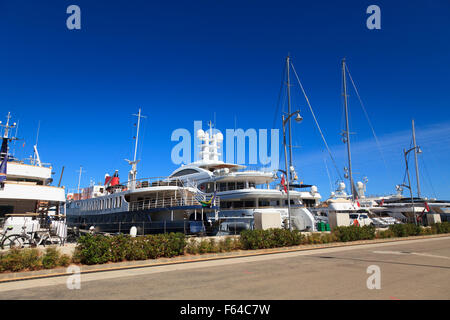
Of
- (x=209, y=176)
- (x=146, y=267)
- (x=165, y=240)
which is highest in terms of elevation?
(x=209, y=176)

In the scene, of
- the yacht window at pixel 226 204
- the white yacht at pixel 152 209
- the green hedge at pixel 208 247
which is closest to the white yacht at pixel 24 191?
the white yacht at pixel 152 209

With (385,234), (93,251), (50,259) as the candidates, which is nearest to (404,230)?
(385,234)

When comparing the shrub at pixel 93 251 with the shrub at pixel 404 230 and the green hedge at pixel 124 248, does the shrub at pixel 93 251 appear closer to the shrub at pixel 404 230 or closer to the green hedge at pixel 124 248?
the green hedge at pixel 124 248

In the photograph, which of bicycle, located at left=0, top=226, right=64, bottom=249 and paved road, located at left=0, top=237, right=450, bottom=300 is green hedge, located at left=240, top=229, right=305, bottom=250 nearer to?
paved road, located at left=0, top=237, right=450, bottom=300

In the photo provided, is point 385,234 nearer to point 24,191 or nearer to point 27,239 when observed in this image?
point 27,239

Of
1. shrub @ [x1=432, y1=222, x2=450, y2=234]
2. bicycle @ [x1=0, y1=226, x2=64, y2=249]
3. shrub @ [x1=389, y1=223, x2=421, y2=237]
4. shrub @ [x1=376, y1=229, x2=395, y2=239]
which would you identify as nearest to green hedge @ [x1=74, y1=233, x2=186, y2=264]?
bicycle @ [x1=0, y1=226, x2=64, y2=249]

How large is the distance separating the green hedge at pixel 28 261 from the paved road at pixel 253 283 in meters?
1.03

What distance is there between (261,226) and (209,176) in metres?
Result: 16.6

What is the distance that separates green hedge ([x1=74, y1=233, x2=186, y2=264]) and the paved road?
1.25 meters

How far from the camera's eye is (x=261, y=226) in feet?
58.1

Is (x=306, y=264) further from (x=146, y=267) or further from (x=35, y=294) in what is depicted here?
(x=35, y=294)

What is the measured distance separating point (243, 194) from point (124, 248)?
63.4ft

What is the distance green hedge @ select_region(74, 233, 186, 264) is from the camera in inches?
397
